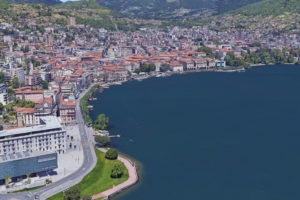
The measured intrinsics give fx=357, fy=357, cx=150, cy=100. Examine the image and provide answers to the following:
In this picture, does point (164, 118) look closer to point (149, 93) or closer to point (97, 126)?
point (97, 126)

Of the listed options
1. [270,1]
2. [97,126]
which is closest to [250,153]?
[97,126]

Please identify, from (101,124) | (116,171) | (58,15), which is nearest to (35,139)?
(116,171)

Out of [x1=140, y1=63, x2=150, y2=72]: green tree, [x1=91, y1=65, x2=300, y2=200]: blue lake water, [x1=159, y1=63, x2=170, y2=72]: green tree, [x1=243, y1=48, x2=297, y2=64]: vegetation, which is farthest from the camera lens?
[x1=243, y1=48, x2=297, y2=64]: vegetation

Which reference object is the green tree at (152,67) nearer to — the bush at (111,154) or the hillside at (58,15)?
the hillside at (58,15)

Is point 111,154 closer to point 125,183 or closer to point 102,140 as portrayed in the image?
point 102,140

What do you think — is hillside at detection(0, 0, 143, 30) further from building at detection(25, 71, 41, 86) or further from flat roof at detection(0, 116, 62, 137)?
flat roof at detection(0, 116, 62, 137)

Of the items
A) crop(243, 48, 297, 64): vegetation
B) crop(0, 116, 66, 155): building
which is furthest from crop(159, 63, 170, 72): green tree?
crop(0, 116, 66, 155): building

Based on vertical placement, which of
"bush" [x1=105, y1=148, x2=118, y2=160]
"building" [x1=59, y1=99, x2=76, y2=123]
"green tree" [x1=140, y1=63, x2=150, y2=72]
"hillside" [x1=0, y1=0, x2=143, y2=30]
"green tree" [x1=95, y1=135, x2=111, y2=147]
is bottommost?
"bush" [x1=105, y1=148, x2=118, y2=160]
